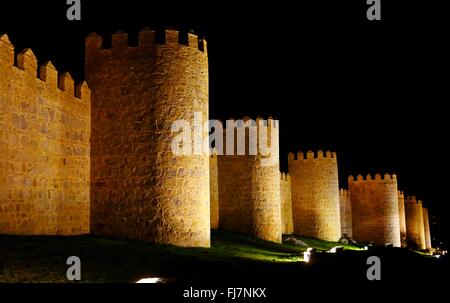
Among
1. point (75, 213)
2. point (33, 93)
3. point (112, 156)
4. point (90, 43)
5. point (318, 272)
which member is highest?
point (90, 43)

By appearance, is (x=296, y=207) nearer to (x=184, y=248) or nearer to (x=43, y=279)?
(x=184, y=248)

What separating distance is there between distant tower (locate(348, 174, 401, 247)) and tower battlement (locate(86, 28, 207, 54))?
23.1 metres

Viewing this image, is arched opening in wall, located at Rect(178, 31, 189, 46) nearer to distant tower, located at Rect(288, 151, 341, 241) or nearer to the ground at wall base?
the ground at wall base

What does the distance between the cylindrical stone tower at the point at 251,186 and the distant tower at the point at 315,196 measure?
6.26m

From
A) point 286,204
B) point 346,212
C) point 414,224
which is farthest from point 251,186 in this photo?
point 414,224

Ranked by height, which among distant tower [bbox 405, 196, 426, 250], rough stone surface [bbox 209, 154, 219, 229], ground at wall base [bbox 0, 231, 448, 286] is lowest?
distant tower [bbox 405, 196, 426, 250]

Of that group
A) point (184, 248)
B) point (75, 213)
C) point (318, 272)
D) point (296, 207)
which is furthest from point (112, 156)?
point (296, 207)

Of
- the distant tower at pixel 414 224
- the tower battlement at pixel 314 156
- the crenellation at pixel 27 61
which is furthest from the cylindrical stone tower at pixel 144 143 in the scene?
the distant tower at pixel 414 224

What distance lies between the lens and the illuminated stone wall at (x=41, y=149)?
11477 millimetres

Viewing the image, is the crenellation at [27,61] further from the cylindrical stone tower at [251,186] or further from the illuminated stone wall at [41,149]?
the cylindrical stone tower at [251,186]

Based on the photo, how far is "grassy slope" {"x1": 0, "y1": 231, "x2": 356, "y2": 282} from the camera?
9156 mm

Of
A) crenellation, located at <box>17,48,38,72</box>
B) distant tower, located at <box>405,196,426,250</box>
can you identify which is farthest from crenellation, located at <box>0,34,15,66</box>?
distant tower, located at <box>405,196,426,250</box>
